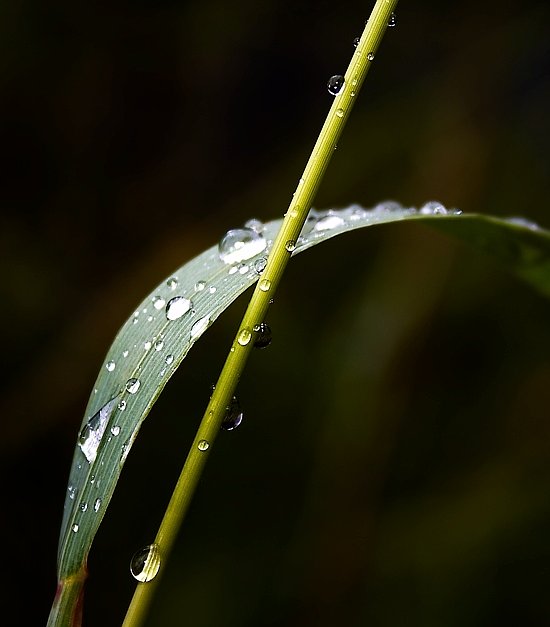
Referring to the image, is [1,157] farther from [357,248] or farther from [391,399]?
[391,399]

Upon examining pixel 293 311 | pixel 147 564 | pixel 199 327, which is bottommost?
pixel 147 564

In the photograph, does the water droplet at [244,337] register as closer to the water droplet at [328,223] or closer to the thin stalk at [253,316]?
the thin stalk at [253,316]

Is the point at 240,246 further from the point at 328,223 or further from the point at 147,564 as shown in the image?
the point at 147,564

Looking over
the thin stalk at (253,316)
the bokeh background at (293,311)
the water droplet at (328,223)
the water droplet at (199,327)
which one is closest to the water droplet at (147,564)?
the thin stalk at (253,316)

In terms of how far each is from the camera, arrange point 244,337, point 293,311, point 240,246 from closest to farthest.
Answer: point 244,337 → point 240,246 → point 293,311

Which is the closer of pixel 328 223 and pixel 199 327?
pixel 199 327

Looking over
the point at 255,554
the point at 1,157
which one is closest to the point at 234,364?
the point at 255,554

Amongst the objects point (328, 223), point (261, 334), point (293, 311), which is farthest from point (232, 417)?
point (293, 311)
